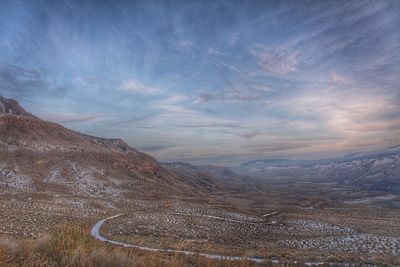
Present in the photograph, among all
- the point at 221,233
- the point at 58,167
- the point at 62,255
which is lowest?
the point at 221,233

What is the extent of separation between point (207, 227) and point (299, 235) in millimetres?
11404

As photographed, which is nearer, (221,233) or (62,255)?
(62,255)

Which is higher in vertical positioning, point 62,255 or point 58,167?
point 58,167

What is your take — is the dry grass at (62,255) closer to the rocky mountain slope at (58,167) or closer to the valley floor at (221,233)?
the valley floor at (221,233)

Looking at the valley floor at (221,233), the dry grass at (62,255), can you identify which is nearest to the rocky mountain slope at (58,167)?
the valley floor at (221,233)

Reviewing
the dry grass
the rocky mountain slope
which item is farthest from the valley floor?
the rocky mountain slope

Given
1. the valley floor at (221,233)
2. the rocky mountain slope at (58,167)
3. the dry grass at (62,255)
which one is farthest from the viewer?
the rocky mountain slope at (58,167)

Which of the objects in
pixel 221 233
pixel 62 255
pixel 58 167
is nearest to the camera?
pixel 62 255

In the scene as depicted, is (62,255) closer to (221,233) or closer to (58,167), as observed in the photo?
(221,233)

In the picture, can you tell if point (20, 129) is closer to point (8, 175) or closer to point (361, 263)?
point (8, 175)

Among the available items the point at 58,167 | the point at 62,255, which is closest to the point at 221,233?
the point at 62,255

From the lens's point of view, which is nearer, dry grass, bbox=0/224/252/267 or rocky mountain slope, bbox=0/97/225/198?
dry grass, bbox=0/224/252/267

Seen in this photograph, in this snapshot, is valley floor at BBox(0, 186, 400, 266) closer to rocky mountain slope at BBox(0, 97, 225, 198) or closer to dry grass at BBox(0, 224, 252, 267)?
dry grass at BBox(0, 224, 252, 267)

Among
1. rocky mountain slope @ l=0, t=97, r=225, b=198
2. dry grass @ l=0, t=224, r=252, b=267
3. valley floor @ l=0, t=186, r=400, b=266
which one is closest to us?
dry grass @ l=0, t=224, r=252, b=267
